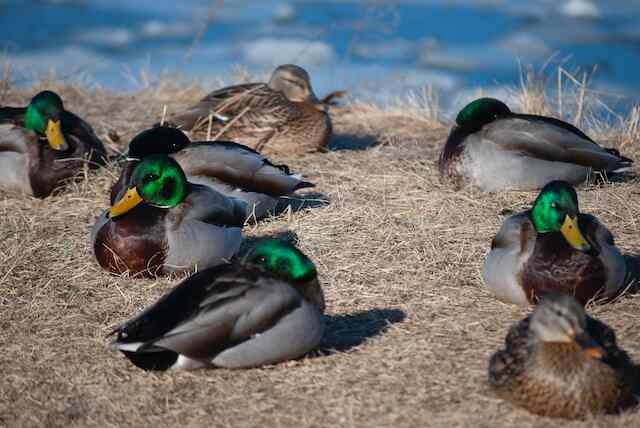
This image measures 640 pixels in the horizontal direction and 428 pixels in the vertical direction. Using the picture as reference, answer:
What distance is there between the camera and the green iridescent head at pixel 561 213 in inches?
170

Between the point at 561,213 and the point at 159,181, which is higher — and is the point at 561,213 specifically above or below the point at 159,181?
above

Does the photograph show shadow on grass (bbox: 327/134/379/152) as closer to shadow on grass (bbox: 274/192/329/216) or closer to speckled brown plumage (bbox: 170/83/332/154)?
speckled brown plumage (bbox: 170/83/332/154)

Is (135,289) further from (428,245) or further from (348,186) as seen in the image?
(348,186)

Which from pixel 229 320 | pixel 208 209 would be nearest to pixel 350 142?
pixel 208 209

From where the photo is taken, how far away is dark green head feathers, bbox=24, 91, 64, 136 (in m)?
6.57

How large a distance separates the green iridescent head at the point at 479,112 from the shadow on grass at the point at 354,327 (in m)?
2.17

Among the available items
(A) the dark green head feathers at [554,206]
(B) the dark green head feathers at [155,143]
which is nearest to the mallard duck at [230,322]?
(A) the dark green head feathers at [554,206]

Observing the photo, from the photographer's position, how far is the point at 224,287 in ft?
12.5

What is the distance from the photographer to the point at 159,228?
16.4 ft

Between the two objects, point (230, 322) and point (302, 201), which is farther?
point (302, 201)

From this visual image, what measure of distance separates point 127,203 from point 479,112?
2383mm

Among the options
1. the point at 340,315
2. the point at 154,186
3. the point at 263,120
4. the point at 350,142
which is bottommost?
the point at 350,142

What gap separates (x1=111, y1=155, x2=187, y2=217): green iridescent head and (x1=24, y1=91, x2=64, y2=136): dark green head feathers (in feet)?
5.82

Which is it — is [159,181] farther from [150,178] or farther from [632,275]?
[632,275]
